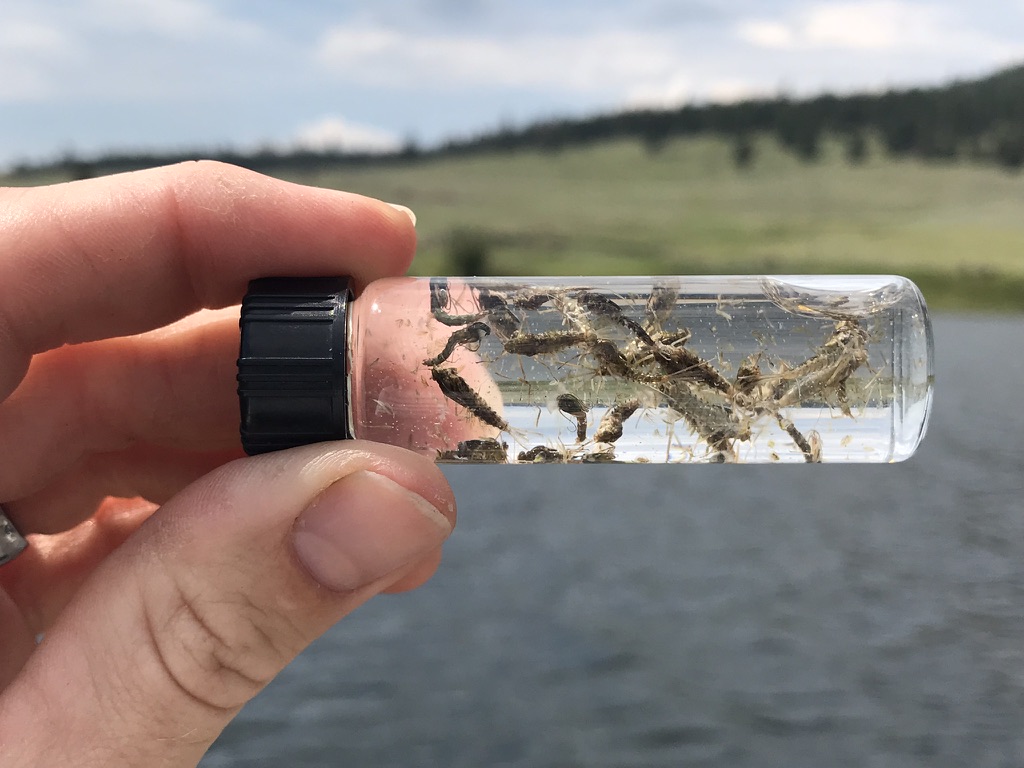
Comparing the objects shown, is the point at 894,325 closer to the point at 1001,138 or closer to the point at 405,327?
the point at 405,327

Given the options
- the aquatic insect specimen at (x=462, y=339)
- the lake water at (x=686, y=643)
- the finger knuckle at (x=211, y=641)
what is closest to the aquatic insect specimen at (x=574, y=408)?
the aquatic insect specimen at (x=462, y=339)

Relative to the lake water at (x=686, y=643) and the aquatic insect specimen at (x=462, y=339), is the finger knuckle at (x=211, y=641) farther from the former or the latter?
the lake water at (x=686, y=643)

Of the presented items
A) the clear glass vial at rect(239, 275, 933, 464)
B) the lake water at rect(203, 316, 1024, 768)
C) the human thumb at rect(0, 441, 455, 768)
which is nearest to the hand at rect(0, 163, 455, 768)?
the human thumb at rect(0, 441, 455, 768)

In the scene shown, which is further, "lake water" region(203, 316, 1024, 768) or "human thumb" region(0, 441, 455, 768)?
"lake water" region(203, 316, 1024, 768)

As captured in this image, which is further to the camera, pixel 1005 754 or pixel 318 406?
pixel 1005 754

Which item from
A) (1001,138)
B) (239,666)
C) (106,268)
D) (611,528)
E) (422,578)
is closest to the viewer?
(239,666)

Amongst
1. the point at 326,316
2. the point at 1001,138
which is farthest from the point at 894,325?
the point at 1001,138

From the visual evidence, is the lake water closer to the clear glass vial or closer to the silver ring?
the silver ring
